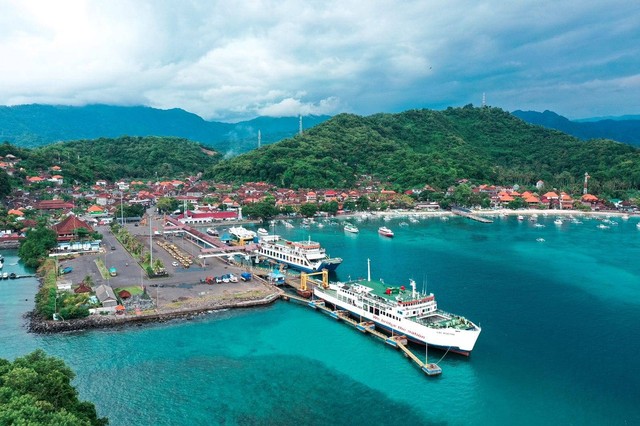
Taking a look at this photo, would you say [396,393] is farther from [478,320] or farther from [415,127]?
[415,127]

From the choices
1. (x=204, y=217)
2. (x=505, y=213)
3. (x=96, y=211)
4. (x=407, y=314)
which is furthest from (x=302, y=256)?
(x=505, y=213)

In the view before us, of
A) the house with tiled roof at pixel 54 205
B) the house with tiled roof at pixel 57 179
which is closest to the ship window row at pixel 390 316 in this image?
the house with tiled roof at pixel 54 205

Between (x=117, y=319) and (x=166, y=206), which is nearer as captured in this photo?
(x=117, y=319)

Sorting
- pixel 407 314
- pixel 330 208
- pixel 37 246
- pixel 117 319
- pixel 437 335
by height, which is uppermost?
pixel 330 208

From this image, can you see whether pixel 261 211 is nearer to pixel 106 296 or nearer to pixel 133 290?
pixel 133 290

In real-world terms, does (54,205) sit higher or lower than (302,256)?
higher

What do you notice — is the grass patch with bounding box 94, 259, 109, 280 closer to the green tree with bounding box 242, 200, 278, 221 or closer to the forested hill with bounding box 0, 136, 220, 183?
the green tree with bounding box 242, 200, 278, 221

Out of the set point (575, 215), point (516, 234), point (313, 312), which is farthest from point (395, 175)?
point (313, 312)
